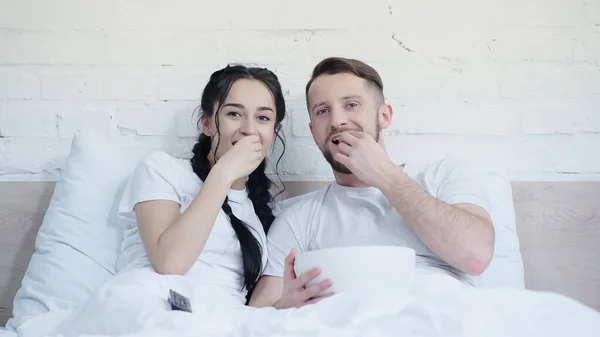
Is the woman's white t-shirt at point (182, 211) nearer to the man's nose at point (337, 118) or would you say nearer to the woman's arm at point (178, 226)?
the woman's arm at point (178, 226)

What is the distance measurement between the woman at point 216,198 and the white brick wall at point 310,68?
200mm

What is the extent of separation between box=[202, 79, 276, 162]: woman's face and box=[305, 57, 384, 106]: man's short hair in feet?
0.49

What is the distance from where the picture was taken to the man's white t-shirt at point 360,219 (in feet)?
4.26

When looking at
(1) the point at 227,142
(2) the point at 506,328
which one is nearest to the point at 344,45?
(1) the point at 227,142

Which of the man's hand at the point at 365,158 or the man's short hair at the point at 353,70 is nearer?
the man's hand at the point at 365,158

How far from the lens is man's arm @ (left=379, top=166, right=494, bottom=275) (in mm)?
1193

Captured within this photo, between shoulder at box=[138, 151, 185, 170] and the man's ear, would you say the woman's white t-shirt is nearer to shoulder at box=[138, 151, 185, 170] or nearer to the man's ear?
shoulder at box=[138, 151, 185, 170]

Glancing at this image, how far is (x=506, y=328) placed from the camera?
0.73m

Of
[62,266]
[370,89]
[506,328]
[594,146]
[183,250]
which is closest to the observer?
[506,328]

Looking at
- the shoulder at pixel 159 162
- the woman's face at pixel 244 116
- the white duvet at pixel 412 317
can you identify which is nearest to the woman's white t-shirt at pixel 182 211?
the shoulder at pixel 159 162

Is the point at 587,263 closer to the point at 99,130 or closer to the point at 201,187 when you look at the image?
the point at 201,187

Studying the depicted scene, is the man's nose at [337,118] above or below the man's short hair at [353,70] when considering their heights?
below

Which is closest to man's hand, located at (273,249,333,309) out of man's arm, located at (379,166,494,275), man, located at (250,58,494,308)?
man, located at (250,58,494,308)

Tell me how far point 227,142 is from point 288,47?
0.37 m
